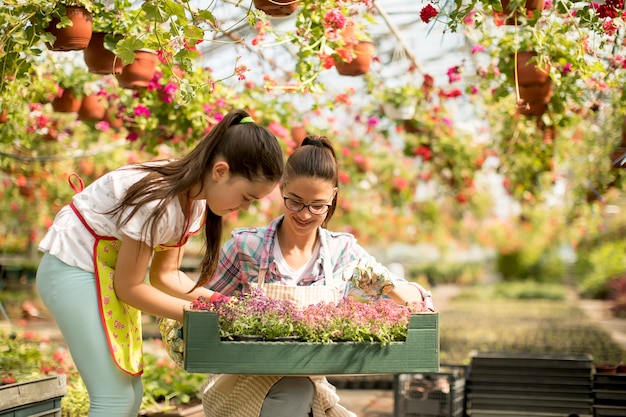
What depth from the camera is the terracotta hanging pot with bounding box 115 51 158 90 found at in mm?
4020

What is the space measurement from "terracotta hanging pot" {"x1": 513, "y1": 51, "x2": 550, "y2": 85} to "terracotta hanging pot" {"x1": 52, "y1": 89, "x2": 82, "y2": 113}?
8.71 ft

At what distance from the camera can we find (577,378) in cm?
395

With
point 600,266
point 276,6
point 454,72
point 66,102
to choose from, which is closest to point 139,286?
point 276,6

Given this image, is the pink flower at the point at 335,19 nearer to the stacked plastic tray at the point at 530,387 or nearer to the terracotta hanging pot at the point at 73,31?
the terracotta hanging pot at the point at 73,31

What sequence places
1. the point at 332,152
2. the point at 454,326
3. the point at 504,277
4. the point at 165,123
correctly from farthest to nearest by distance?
the point at 504,277
the point at 454,326
the point at 165,123
the point at 332,152

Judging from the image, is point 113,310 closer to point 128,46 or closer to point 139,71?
point 128,46

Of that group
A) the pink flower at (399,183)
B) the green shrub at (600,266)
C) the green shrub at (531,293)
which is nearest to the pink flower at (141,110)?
the pink flower at (399,183)

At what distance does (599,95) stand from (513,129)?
97cm

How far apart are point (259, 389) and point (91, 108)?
3.27 meters

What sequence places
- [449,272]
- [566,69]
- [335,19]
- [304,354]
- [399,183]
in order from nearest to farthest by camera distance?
[304,354]
[335,19]
[566,69]
[399,183]
[449,272]

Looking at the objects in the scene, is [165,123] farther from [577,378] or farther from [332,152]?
[577,378]

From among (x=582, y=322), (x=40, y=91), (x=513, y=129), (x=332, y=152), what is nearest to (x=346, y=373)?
(x=332, y=152)

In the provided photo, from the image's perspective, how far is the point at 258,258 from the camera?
2.75 metres

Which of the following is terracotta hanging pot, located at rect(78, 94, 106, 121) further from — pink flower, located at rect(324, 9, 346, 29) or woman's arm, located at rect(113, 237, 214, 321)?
woman's arm, located at rect(113, 237, 214, 321)
